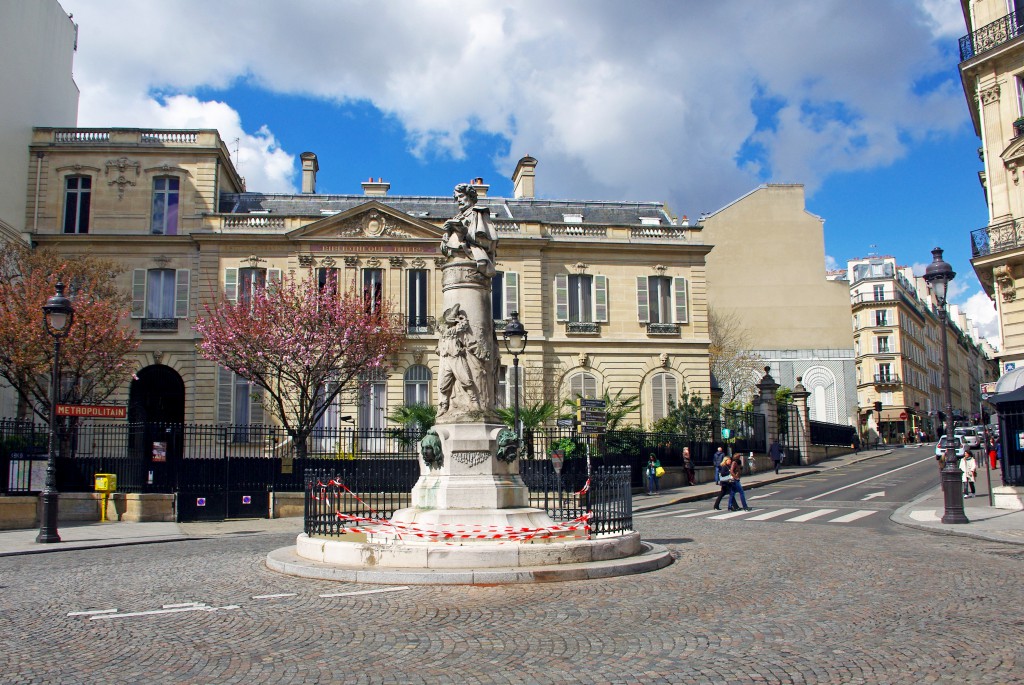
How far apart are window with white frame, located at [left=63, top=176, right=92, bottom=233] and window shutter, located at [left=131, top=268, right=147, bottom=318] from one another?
276 cm

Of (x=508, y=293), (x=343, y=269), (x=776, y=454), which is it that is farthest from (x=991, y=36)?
(x=343, y=269)

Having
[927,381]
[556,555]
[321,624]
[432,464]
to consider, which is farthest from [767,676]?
[927,381]

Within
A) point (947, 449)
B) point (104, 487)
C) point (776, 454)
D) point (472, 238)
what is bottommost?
point (104, 487)

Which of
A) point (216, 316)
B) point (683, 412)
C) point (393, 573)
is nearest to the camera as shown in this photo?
point (393, 573)

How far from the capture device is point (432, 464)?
11344 millimetres

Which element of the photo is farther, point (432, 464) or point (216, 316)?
point (216, 316)

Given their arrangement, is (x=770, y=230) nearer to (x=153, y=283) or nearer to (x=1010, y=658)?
(x=153, y=283)

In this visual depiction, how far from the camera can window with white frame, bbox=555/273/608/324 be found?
119ft

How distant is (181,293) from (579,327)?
54.7 ft

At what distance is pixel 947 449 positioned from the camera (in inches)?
615

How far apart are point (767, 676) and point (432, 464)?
651 centimetres

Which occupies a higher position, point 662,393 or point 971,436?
point 662,393

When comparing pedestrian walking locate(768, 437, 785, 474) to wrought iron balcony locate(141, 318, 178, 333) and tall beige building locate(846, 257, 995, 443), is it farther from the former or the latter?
tall beige building locate(846, 257, 995, 443)

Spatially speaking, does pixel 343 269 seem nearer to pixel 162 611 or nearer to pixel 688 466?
Result: pixel 688 466
